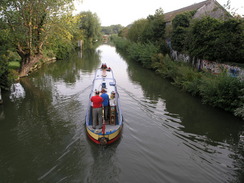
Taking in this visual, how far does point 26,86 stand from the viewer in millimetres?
15539

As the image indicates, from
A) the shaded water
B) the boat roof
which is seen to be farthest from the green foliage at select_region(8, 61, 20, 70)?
the boat roof

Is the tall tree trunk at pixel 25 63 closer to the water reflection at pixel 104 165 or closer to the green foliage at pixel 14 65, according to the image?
the green foliage at pixel 14 65

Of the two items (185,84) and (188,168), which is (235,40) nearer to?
(185,84)

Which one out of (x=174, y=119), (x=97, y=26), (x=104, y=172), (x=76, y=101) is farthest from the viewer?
(x=97, y=26)

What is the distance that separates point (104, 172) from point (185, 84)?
10513 mm

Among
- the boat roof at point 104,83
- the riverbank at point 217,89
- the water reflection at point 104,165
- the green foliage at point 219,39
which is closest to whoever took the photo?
the water reflection at point 104,165

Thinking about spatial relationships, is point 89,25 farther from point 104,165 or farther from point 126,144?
point 104,165

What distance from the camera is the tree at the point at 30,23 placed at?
1493 centimetres

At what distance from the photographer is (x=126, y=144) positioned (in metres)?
7.62

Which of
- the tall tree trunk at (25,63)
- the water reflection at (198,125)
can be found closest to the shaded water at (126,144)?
the water reflection at (198,125)

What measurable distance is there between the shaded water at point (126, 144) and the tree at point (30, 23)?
5.75 m

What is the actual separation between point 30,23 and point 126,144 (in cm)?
1387

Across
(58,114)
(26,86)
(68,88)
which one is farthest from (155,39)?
(58,114)

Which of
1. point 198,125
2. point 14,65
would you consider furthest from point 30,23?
point 198,125
